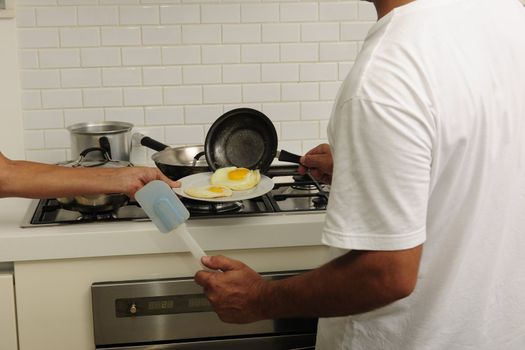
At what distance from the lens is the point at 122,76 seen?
8.20 ft

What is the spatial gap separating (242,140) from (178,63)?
477 mm

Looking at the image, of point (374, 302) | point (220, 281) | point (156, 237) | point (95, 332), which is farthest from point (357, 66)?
point (95, 332)

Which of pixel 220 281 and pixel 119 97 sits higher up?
pixel 119 97

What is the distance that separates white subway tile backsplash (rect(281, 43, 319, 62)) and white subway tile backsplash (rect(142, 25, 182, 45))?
0.37m

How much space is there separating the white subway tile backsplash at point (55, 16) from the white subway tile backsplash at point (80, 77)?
16 centimetres

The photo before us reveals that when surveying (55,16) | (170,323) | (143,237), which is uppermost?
(55,16)

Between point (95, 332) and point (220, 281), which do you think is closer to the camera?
point (220, 281)

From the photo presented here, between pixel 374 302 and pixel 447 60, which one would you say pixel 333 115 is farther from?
pixel 374 302

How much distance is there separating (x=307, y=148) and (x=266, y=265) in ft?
2.59

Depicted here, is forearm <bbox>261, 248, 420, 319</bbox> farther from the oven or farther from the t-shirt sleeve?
the oven

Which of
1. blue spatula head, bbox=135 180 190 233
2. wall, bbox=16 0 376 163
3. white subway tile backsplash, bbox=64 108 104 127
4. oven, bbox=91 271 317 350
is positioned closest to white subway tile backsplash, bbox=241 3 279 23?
wall, bbox=16 0 376 163

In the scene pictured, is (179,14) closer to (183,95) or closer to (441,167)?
(183,95)

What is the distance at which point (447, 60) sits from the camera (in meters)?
1.12

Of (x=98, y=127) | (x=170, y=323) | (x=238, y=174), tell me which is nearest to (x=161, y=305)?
(x=170, y=323)
